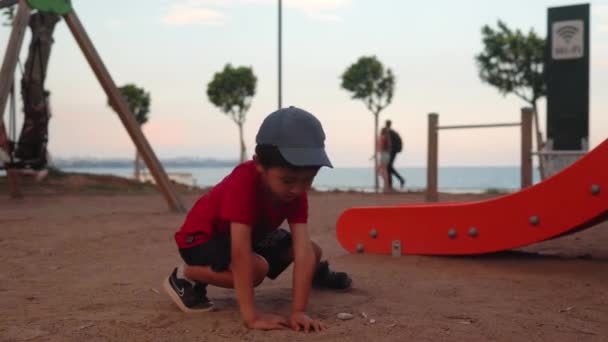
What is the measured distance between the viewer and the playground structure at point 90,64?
17.6 ft

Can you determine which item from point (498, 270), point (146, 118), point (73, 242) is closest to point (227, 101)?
point (146, 118)

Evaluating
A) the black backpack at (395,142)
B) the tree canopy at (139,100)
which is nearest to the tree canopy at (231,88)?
the tree canopy at (139,100)

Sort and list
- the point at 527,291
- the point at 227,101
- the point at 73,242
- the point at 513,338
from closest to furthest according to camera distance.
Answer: the point at 513,338
the point at 527,291
the point at 73,242
the point at 227,101

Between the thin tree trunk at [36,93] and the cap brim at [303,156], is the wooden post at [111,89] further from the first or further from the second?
the cap brim at [303,156]

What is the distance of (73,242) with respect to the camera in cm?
443

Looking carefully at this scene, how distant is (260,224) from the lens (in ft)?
7.64

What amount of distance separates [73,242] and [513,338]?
3.23m

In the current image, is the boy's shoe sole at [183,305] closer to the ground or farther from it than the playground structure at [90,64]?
closer to the ground

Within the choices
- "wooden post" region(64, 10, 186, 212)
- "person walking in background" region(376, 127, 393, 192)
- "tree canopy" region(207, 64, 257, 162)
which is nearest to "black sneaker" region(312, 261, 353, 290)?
"wooden post" region(64, 10, 186, 212)

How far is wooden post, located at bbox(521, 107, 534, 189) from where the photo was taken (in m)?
6.80

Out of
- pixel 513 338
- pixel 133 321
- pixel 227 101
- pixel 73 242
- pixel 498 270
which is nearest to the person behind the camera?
pixel 513 338

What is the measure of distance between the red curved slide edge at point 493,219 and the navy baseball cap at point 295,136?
59.8 inches

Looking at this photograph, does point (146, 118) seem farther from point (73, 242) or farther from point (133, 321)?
point (133, 321)

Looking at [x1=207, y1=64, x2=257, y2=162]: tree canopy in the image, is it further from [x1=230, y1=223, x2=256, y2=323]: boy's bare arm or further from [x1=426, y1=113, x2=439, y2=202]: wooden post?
[x1=230, y1=223, x2=256, y2=323]: boy's bare arm
